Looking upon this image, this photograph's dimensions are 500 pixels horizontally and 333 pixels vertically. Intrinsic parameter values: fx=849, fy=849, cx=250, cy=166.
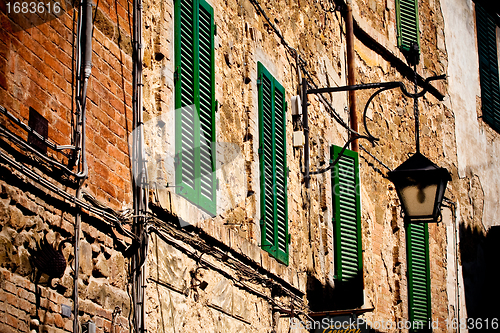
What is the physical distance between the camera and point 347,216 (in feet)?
34.1

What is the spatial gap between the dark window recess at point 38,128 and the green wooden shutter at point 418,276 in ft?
26.2

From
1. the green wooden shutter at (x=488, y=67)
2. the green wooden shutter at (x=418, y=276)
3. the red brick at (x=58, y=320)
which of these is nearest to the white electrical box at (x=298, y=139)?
the green wooden shutter at (x=418, y=276)

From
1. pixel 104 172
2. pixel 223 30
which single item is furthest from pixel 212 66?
pixel 104 172

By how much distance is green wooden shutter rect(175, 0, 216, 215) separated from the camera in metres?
6.40

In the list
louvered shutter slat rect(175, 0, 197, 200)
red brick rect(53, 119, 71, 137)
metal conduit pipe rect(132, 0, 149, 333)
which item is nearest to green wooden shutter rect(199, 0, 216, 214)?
louvered shutter slat rect(175, 0, 197, 200)

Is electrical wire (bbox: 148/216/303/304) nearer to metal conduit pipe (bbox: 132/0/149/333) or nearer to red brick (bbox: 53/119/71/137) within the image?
metal conduit pipe (bbox: 132/0/149/333)

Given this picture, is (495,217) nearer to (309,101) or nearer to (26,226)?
(309,101)

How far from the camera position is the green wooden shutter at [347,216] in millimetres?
10070

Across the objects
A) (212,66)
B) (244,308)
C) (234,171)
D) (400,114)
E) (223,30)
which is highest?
(400,114)

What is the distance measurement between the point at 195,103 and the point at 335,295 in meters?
4.06

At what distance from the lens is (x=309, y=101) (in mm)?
9789

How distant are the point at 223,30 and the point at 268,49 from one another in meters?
1.20

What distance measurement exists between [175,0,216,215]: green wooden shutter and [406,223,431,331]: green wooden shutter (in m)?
5.75

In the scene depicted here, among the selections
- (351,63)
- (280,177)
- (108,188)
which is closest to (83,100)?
(108,188)
